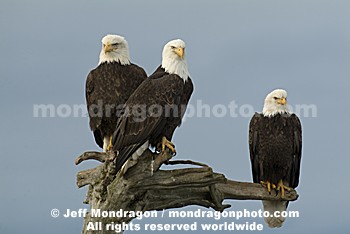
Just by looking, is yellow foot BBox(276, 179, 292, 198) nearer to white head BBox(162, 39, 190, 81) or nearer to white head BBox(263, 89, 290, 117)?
white head BBox(263, 89, 290, 117)

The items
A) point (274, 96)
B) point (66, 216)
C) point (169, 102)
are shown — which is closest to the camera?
point (169, 102)

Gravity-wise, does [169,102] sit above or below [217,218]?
above

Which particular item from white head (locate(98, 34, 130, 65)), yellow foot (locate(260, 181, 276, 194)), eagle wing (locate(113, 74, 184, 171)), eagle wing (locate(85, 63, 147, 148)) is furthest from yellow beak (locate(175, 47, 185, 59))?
yellow foot (locate(260, 181, 276, 194))

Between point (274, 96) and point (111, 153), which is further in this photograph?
point (274, 96)

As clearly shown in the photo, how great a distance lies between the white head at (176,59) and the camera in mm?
9008

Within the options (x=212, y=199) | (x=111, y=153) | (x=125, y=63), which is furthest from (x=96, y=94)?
(x=212, y=199)

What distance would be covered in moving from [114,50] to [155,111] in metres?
1.39

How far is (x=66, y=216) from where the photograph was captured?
9.34m

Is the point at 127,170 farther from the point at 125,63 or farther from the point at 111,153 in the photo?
the point at 125,63

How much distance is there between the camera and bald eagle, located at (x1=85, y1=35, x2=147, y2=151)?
9609 mm

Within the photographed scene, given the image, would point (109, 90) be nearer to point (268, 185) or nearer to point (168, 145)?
point (168, 145)

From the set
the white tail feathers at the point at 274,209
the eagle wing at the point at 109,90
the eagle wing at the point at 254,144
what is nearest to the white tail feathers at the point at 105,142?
the eagle wing at the point at 109,90

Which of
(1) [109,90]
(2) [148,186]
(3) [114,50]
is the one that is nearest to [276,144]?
(2) [148,186]

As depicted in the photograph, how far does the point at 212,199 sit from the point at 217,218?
0.22m
